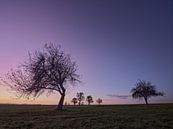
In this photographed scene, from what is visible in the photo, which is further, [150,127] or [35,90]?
[35,90]

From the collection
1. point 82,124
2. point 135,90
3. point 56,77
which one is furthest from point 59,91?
point 135,90

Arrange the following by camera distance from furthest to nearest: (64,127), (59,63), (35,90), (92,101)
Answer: (92,101) → (59,63) → (35,90) → (64,127)

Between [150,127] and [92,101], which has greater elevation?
[92,101]

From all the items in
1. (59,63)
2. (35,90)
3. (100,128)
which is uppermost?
(59,63)

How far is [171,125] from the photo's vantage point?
1833 centimetres

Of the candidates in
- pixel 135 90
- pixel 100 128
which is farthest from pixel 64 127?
pixel 135 90

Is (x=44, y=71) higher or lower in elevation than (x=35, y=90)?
higher

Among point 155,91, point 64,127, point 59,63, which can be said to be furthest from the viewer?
point 155,91

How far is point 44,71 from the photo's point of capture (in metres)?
42.5

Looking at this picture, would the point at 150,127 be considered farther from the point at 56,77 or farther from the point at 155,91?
the point at 155,91

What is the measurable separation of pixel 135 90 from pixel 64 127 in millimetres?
82515

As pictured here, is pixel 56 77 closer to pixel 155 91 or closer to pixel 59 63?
pixel 59 63

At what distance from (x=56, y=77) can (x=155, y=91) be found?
208 feet

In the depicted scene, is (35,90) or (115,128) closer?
(115,128)
